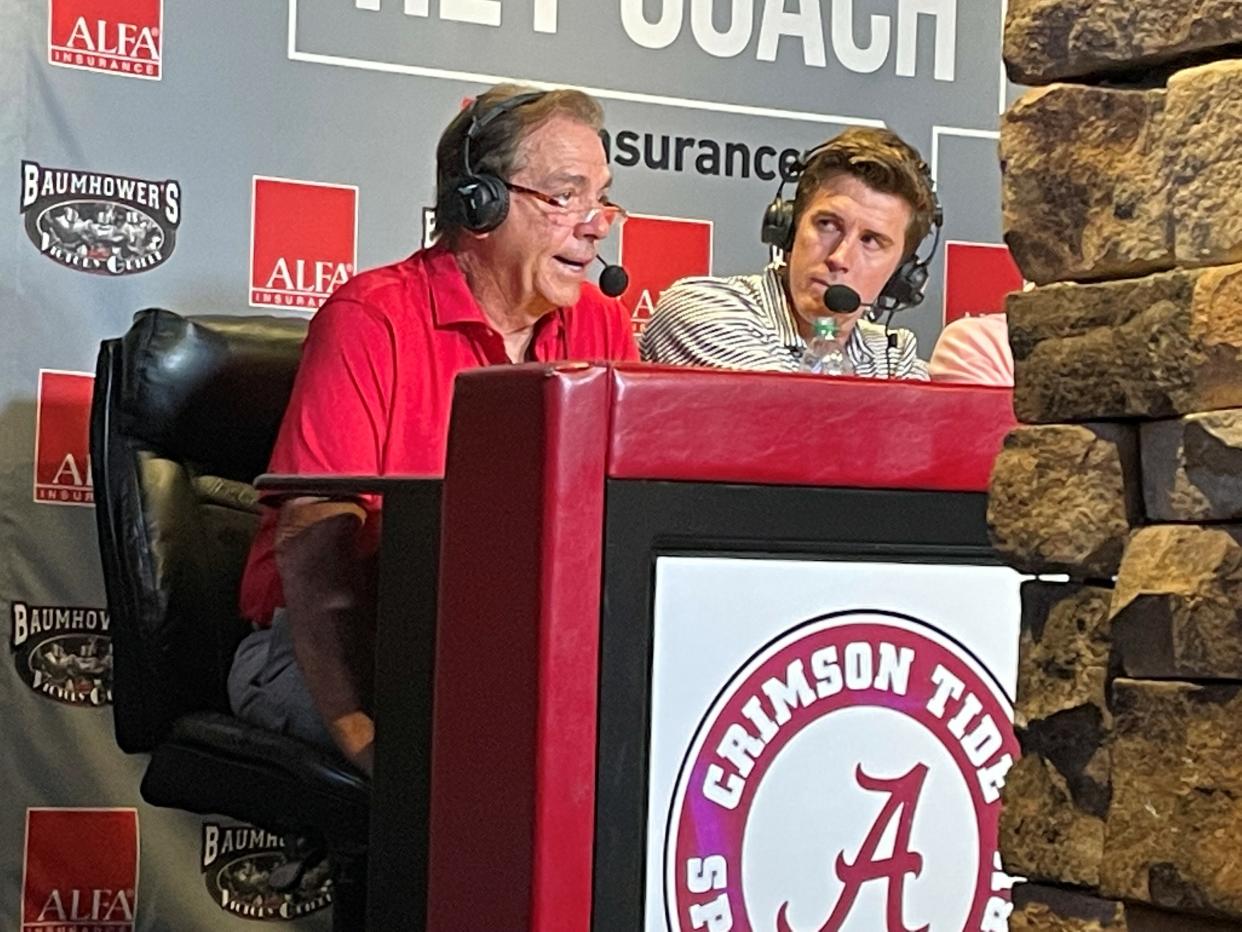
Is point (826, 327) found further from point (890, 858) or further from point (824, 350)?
point (890, 858)

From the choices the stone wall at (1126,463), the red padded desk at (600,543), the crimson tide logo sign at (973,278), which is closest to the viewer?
the stone wall at (1126,463)

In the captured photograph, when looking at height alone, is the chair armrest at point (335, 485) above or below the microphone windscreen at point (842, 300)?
below

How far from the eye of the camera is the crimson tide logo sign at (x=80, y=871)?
10.2 feet

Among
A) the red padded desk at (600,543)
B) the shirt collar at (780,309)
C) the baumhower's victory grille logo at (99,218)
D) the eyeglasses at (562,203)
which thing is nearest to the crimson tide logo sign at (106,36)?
the baumhower's victory grille logo at (99,218)

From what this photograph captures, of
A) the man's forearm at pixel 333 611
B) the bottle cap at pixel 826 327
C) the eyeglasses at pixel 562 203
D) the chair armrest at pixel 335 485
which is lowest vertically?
the man's forearm at pixel 333 611

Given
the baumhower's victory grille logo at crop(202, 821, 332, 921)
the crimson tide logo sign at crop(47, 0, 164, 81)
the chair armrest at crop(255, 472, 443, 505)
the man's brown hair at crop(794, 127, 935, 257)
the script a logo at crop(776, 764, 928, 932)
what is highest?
the crimson tide logo sign at crop(47, 0, 164, 81)

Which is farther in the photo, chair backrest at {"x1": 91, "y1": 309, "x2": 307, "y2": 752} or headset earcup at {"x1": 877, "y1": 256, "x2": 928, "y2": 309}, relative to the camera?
headset earcup at {"x1": 877, "y1": 256, "x2": 928, "y2": 309}

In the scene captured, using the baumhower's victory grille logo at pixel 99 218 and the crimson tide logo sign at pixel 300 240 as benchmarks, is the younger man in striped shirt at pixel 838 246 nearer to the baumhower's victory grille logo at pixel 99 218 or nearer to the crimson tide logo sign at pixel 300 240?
the crimson tide logo sign at pixel 300 240

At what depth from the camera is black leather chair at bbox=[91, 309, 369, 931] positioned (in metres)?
2.38

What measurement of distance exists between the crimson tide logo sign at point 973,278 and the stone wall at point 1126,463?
286 cm

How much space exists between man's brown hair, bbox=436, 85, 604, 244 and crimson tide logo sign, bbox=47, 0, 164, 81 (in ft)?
2.35

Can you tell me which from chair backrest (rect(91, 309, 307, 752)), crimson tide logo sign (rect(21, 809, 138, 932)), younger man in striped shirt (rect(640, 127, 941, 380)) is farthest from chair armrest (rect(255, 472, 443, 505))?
crimson tide logo sign (rect(21, 809, 138, 932))

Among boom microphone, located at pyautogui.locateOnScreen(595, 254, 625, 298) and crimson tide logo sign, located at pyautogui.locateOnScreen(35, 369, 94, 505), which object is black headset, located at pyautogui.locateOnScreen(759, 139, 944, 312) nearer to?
boom microphone, located at pyautogui.locateOnScreen(595, 254, 625, 298)

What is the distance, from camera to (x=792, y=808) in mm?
1397
